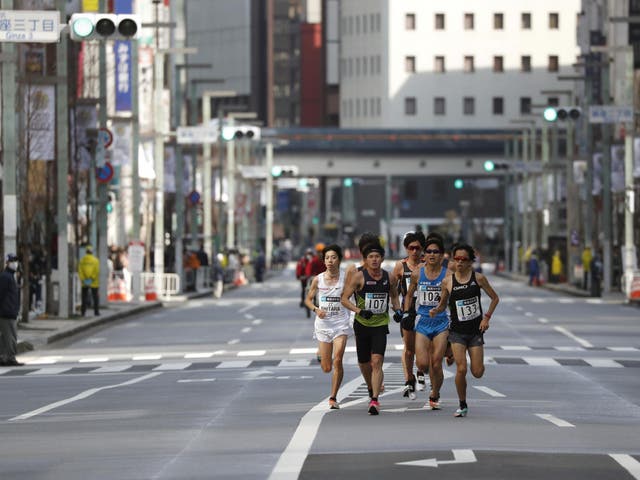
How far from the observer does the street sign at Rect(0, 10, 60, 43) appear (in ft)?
121

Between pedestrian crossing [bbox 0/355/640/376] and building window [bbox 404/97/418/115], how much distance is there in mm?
145849

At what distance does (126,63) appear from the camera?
70.8 meters

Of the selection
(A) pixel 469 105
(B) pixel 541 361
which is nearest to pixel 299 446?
(B) pixel 541 361

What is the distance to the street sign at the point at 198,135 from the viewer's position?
2881 inches

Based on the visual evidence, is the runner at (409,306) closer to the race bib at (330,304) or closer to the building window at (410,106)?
the race bib at (330,304)

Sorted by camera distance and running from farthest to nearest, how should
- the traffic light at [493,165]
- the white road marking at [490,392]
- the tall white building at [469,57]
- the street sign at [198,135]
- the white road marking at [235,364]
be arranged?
the tall white building at [469,57], the traffic light at [493,165], the street sign at [198,135], the white road marking at [235,364], the white road marking at [490,392]

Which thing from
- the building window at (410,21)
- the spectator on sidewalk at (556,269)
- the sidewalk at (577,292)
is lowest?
the sidewalk at (577,292)

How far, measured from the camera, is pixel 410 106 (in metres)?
181

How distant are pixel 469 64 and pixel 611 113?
116271 millimetres

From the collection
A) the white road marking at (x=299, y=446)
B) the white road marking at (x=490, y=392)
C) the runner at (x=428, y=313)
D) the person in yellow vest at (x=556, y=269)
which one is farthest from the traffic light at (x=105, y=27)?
the person in yellow vest at (x=556, y=269)

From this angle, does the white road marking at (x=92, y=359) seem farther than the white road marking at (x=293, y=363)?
Answer: Yes

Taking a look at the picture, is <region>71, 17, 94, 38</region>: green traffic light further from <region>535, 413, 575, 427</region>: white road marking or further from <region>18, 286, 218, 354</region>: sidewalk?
<region>535, 413, 575, 427</region>: white road marking

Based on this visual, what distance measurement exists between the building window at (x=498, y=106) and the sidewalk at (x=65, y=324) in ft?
384

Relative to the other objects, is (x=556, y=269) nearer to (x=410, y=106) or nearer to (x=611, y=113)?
(x=611, y=113)
